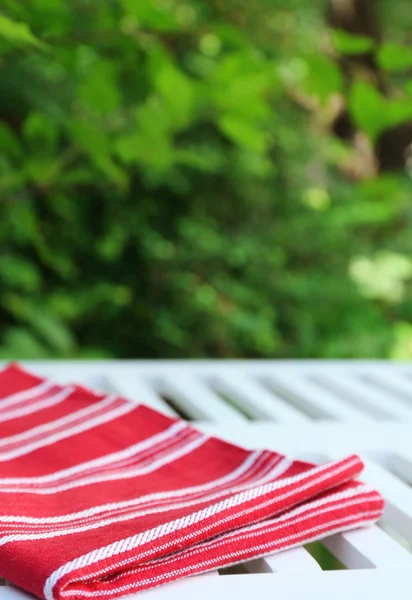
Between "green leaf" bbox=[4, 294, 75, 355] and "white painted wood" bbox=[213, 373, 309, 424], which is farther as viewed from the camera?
"green leaf" bbox=[4, 294, 75, 355]

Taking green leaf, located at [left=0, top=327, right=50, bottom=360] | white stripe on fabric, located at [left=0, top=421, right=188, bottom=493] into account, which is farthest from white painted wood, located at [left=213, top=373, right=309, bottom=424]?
green leaf, located at [left=0, top=327, right=50, bottom=360]

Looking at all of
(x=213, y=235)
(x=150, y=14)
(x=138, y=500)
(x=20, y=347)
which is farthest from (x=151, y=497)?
(x=213, y=235)

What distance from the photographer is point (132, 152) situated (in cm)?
107

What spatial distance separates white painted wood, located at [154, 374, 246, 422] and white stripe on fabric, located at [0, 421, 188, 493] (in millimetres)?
108

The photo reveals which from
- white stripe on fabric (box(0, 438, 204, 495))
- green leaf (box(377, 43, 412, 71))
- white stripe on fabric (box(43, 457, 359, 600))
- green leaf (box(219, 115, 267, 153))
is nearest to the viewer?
white stripe on fabric (box(43, 457, 359, 600))

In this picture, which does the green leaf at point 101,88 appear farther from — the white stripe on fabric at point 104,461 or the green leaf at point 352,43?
the white stripe on fabric at point 104,461

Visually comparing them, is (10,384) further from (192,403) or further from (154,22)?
(154,22)

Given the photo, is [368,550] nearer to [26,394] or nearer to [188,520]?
[188,520]

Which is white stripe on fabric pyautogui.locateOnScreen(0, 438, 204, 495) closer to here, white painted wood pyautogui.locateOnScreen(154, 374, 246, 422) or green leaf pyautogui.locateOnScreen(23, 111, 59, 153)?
white painted wood pyautogui.locateOnScreen(154, 374, 246, 422)

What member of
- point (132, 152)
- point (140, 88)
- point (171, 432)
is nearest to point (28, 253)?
point (132, 152)

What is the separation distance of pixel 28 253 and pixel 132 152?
0.86m

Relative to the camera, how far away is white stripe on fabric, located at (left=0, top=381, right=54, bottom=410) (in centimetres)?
73

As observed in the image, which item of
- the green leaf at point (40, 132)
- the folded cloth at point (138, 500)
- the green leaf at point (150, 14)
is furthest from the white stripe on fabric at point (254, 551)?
the green leaf at point (40, 132)

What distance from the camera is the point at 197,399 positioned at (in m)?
0.82
